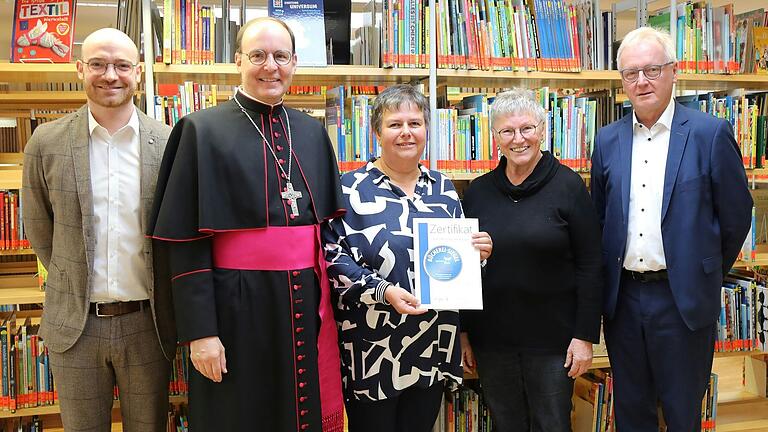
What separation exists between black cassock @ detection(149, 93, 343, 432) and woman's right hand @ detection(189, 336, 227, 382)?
0.03m

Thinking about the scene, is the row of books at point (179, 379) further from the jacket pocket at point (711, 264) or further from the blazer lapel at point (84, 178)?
the jacket pocket at point (711, 264)

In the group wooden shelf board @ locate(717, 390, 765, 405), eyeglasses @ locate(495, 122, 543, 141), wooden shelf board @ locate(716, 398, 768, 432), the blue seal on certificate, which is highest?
eyeglasses @ locate(495, 122, 543, 141)

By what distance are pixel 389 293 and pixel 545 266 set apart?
676mm

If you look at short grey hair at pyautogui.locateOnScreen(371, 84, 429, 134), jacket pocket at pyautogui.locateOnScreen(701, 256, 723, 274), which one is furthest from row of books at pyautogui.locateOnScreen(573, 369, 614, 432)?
short grey hair at pyautogui.locateOnScreen(371, 84, 429, 134)

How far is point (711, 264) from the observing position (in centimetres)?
255

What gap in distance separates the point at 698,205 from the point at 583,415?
1.58 m

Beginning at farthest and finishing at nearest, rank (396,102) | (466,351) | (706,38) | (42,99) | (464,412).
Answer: (42,99) < (706,38) < (464,412) < (466,351) < (396,102)

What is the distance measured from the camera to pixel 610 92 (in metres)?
3.67

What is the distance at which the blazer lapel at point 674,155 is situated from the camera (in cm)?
255

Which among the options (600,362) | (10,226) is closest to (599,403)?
(600,362)

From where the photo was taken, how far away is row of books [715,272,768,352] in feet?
12.3

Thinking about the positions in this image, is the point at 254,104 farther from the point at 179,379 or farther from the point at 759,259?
the point at 759,259

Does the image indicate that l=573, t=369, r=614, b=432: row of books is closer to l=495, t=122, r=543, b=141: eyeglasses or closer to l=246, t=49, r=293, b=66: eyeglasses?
l=495, t=122, r=543, b=141: eyeglasses

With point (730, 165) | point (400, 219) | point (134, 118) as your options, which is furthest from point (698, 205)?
point (134, 118)
